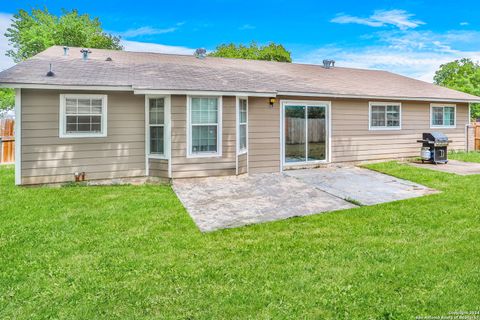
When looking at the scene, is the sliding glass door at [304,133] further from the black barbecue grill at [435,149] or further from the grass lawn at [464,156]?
the grass lawn at [464,156]

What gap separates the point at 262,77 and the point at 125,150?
5.39 meters

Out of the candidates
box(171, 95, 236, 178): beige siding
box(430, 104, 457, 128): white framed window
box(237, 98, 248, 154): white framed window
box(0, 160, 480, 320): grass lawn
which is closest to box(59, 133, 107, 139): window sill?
box(171, 95, 236, 178): beige siding

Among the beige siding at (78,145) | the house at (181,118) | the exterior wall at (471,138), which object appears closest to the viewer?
the beige siding at (78,145)

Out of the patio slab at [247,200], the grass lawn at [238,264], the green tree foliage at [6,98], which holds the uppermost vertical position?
the green tree foliage at [6,98]

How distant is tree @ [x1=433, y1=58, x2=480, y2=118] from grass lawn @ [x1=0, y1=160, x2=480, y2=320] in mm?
35182

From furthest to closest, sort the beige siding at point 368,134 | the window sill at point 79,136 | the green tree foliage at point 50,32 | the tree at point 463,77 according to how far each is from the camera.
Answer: the tree at point 463,77
the green tree foliage at point 50,32
the beige siding at point 368,134
the window sill at point 79,136

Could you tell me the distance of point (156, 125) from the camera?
9000 millimetres

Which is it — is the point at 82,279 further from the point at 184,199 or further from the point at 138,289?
the point at 184,199

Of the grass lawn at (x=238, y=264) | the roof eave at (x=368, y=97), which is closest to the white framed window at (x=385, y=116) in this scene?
the roof eave at (x=368, y=97)

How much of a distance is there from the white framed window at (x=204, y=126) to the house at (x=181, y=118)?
27 millimetres

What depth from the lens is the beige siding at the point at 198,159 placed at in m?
8.70

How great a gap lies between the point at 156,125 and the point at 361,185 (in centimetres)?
565

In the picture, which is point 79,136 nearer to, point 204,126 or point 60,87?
point 60,87

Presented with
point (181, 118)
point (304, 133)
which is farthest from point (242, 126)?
point (304, 133)
